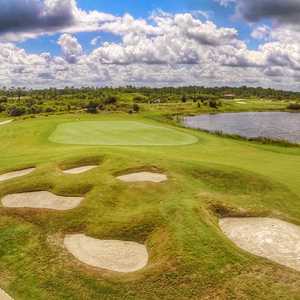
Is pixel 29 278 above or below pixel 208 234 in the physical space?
below

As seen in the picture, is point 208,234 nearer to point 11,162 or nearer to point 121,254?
point 121,254

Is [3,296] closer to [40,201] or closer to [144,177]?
[40,201]

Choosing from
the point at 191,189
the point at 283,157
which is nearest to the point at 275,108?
the point at 283,157

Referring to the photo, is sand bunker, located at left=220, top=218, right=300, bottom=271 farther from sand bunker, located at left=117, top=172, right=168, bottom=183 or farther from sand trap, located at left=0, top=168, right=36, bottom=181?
sand trap, located at left=0, top=168, right=36, bottom=181

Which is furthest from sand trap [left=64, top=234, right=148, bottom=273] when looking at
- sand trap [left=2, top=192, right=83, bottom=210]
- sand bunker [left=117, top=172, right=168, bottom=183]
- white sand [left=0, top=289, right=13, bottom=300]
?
sand bunker [left=117, top=172, right=168, bottom=183]

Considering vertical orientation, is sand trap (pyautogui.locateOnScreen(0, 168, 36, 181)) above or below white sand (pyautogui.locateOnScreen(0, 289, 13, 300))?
above

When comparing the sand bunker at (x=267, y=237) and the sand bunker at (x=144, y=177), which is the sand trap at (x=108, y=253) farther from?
the sand bunker at (x=144, y=177)
